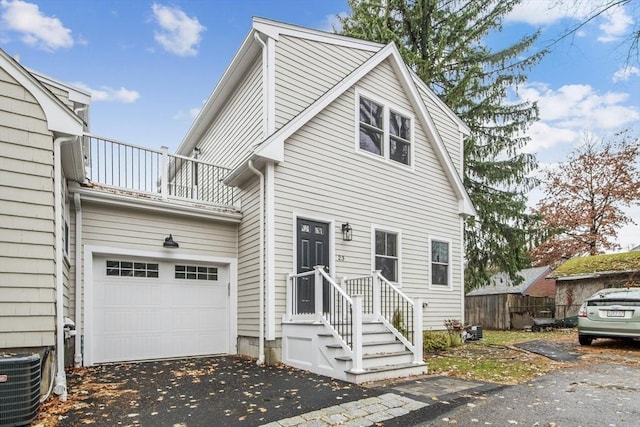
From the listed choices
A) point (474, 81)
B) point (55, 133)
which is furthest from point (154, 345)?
point (474, 81)

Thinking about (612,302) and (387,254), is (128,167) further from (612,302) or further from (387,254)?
(612,302)

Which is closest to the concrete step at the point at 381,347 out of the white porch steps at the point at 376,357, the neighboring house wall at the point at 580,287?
the white porch steps at the point at 376,357

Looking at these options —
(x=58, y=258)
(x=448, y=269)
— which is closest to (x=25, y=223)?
(x=58, y=258)

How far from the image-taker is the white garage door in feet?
24.4

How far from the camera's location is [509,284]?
19359mm

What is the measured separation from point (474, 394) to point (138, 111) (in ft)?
44.3

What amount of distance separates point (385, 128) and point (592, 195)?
2014 cm

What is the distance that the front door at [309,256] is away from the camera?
778cm

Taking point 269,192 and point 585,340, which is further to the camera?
point 585,340

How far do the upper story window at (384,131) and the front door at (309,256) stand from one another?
242 cm

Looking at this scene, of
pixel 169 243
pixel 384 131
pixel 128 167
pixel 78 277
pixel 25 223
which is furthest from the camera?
pixel 384 131

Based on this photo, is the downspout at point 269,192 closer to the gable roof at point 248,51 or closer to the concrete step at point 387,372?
the gable roof at point 248,51

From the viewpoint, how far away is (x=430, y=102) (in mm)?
12078

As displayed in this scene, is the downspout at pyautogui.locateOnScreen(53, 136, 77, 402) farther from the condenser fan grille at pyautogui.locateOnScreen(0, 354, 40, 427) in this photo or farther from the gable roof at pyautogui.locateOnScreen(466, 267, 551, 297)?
the gable roof at pyautogui.locateOnScreen(466, 267, 551, 297)
